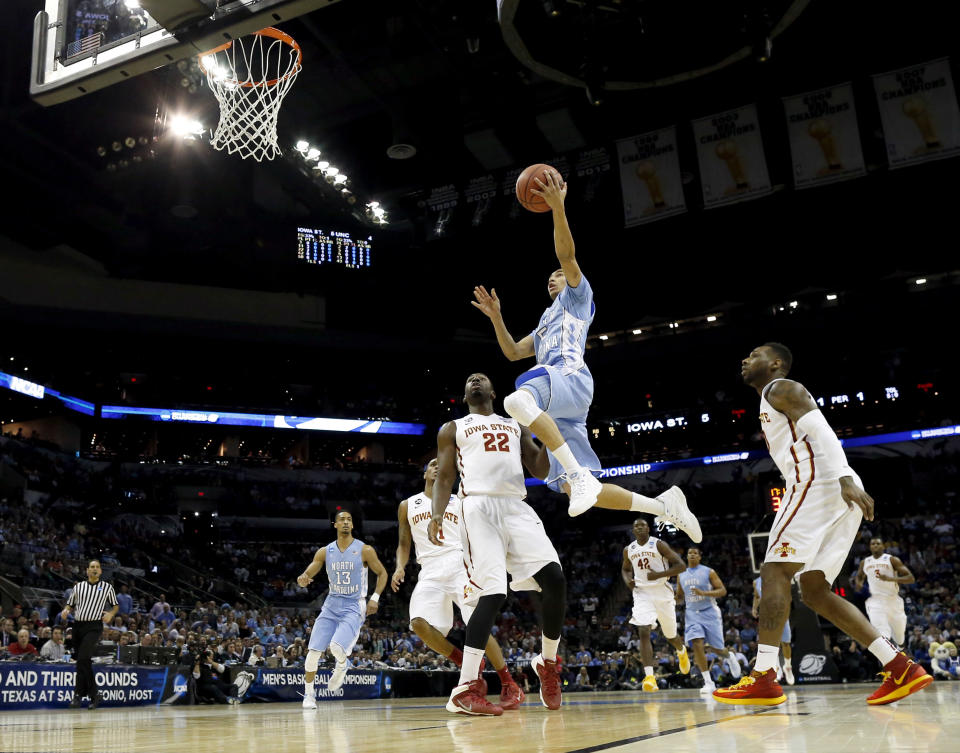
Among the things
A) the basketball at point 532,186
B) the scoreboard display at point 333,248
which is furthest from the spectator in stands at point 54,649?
the scoreboard display at point 333,248

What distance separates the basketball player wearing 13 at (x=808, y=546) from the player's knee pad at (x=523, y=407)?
4.47 feet

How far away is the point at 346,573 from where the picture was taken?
9.40 meters

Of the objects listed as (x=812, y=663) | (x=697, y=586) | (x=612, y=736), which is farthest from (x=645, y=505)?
(x=812, y=663)

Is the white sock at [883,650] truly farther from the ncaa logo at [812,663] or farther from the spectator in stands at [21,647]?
the spectator in stands at [21,647]

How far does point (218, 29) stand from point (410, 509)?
15.4 feet

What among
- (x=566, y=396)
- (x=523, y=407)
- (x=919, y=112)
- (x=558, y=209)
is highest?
(x=919, y=112)

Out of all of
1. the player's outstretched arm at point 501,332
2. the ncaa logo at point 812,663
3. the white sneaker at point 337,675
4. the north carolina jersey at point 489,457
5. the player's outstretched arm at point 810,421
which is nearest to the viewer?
the player's outstretched arm at point 810,421

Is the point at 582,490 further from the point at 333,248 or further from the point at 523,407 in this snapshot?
the point at 333,248

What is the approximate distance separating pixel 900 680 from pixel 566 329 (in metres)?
2.81

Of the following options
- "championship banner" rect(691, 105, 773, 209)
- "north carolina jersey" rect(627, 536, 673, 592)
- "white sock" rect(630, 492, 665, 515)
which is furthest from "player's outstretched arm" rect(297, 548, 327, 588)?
"championship banner" rect(691, 105, 773, 209)

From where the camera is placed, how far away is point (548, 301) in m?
29.4

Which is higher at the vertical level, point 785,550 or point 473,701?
point 785,550

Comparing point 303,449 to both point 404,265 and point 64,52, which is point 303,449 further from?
point 64,52

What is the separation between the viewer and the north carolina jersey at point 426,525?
7668 mm
